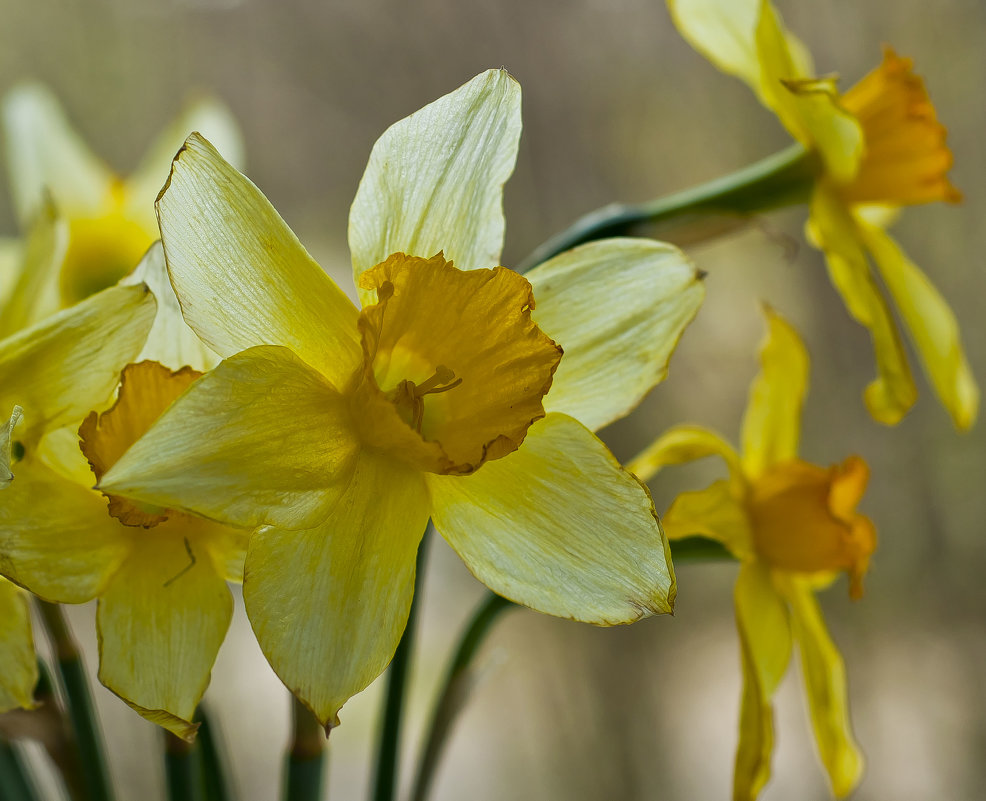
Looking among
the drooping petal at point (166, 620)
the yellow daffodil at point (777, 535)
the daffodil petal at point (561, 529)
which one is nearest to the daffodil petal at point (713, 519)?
the yellow daffodil at point (777, 535)

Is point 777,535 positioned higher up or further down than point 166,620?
further down

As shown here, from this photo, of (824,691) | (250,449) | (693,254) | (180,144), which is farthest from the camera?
(693,254)

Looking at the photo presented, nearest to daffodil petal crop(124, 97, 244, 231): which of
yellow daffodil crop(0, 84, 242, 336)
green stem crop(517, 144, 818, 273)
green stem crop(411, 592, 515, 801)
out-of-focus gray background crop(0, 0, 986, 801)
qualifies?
yellow daffodil crop(0, 84, 242, 336)

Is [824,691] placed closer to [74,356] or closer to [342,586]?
[342,586]

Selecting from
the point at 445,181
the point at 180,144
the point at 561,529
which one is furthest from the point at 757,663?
the point at 180,144

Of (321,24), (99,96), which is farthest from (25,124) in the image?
(99,96)

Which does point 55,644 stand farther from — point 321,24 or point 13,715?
point 321,24

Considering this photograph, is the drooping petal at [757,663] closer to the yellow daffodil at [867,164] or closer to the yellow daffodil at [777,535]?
the yellow daffodil at [777,535]
